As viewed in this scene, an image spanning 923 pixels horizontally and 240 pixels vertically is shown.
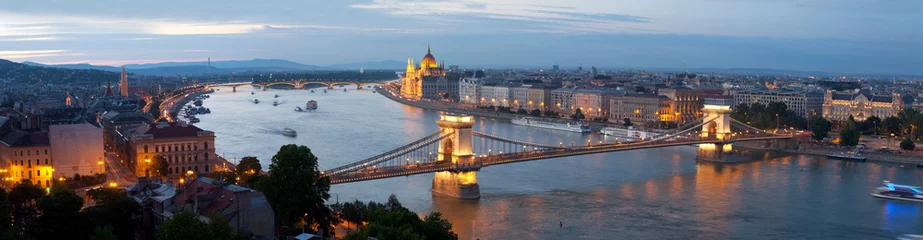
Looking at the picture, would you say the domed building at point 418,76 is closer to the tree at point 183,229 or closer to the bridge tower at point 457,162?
the bridge tower at point 457,162

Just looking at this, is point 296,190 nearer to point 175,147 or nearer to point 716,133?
point 175,147

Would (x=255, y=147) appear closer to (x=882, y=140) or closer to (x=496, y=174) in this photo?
(x=496, y=174)

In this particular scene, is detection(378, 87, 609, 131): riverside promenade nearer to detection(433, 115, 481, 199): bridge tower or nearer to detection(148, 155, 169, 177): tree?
detection(433, 115, 481, 199): bridge tower

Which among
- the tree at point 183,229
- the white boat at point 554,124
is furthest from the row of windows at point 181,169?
the white boat at point 554,124

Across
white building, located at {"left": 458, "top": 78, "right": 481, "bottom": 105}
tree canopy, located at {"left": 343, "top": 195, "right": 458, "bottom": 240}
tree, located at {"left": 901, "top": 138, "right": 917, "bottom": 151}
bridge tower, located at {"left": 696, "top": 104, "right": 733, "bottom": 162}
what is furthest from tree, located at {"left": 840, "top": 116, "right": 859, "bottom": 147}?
white building, located at {"left": 458, "top": 78, "right": 481, "bottom": 105}

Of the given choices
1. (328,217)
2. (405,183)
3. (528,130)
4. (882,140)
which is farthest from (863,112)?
(328,217)

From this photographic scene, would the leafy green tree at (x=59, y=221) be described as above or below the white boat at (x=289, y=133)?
above

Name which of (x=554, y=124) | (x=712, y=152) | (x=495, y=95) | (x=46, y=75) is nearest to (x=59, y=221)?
(x=712, y=152)
